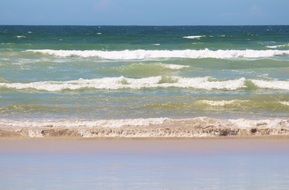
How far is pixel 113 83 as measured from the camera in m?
16.7

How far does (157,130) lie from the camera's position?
32.7ft

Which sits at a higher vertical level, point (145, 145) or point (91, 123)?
point (91, 123)

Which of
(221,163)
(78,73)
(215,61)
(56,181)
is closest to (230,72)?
(215,61)

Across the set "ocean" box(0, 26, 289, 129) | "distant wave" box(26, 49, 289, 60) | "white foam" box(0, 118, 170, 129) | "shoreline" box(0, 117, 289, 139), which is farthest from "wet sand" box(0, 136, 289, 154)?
"distant wave" box(26, 49, 289, 60)

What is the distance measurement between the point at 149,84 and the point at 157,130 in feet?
21.9

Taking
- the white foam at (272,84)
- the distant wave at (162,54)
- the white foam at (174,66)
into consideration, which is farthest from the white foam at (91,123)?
the distant wave at (162,54)

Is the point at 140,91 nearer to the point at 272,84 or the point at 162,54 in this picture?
the point at 272,84

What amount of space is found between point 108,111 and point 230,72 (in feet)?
26.5

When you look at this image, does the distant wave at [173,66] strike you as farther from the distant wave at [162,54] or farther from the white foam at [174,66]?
the distant wave at [162,54]

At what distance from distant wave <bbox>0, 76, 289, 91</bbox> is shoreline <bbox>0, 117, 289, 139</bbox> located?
5.52m

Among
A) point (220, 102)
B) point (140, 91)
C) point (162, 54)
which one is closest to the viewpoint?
point (220, 102)

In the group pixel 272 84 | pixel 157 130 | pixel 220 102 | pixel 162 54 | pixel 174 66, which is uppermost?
pixel 162 54

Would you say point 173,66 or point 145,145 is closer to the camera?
point 145,145

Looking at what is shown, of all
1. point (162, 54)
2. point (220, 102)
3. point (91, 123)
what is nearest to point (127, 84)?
point (220, 102)
